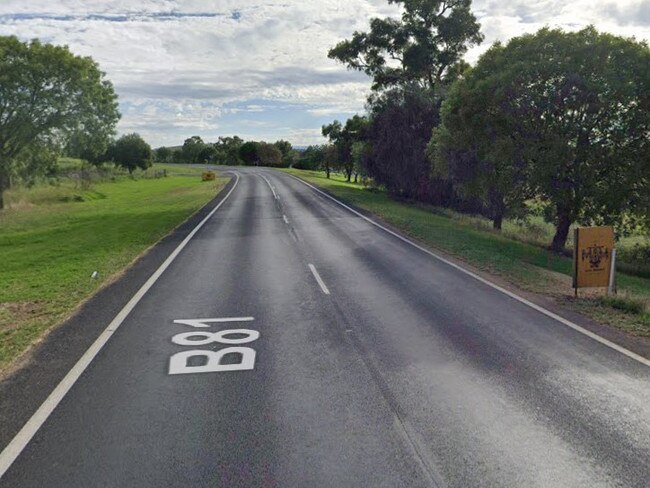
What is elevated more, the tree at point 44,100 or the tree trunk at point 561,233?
the tree at point 44,100

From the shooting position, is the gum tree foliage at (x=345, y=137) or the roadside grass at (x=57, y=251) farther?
the gum tree foliage at (x=345, y=137)

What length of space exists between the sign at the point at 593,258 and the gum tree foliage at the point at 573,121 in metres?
6.85

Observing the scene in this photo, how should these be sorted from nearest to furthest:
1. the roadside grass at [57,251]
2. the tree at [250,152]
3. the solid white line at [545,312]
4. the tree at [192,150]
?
the solid white line at [545,312] < the roadside grass at [57,251] < the tree at [250,152] < the tree at [192,150]

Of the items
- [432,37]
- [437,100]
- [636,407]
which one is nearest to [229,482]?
[636,407]

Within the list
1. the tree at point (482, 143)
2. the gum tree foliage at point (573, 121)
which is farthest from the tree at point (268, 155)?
the gum tree foliage at point (573, 121)

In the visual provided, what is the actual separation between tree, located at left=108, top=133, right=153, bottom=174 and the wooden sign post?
76922 millimetres

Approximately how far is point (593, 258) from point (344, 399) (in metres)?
7.81

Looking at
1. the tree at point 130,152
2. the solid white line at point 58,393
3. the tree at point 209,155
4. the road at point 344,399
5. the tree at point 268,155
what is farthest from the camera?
the tree at point 209,155

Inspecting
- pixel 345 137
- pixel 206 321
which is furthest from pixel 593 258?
pixel 345 137

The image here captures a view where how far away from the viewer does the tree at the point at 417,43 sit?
38375 mm

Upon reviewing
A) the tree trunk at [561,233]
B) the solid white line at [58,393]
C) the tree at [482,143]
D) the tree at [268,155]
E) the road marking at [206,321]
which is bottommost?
the solid white line at [58,393]

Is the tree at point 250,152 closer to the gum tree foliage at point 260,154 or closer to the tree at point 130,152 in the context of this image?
the gum tree foliage at point 260,154

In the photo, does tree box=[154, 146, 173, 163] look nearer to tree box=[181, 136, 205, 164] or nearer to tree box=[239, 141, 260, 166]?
tree box=[181, 136, 205, 164]

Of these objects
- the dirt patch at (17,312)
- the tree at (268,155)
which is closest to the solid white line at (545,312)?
the dirt patch at (17,312)
